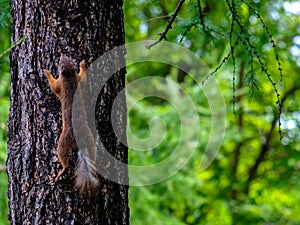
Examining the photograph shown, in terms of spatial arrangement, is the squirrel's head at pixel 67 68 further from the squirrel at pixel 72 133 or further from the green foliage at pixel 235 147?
the green foliage at pixel 235 147

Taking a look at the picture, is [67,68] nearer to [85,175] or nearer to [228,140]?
[85,175]

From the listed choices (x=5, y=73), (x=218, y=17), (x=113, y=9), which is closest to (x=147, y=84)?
(x=218, y=17)

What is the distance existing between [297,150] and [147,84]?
1995 millimetres

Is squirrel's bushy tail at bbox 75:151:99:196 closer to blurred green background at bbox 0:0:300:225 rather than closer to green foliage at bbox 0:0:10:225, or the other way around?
green foliage at bbox 0:0:10:225

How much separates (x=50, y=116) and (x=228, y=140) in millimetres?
4775

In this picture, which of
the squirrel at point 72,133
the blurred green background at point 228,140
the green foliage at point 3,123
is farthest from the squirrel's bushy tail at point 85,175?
the blurred green background at point 228,140

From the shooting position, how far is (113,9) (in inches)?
72.8

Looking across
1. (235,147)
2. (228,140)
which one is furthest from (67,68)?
(235,147)

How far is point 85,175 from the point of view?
1604 millimetres

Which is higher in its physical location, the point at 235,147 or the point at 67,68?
the point at 235,147

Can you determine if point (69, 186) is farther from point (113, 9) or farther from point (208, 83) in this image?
point (208, 83)

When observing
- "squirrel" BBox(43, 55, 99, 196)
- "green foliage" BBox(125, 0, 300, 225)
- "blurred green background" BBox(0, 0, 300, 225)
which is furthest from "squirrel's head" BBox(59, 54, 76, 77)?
"green foliage" BBox(125, 0, 300, 225)

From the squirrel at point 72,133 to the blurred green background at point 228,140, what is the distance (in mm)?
2687

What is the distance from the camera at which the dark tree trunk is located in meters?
1.65
